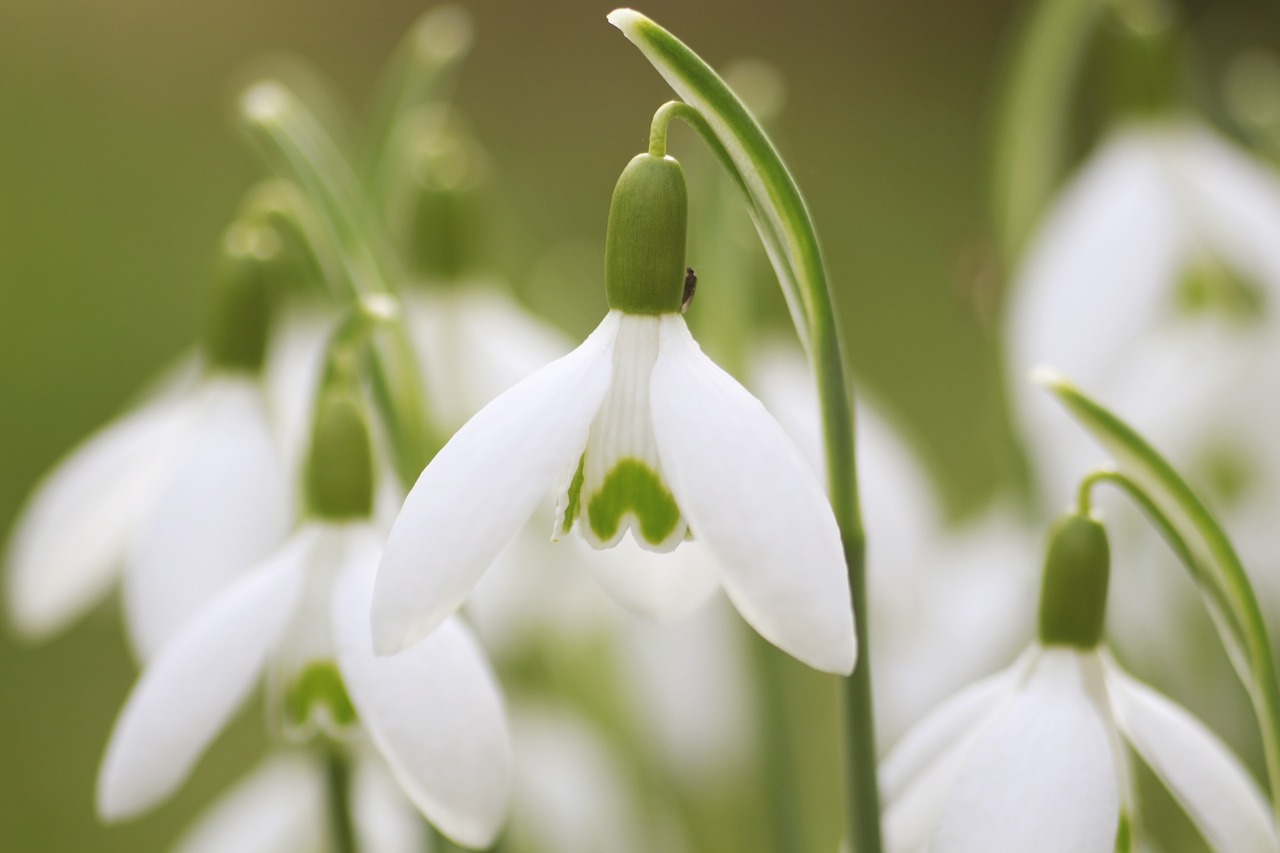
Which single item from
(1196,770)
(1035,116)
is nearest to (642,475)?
(1196,770)

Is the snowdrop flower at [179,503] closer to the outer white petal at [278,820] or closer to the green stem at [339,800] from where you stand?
the green stem at [339,800]

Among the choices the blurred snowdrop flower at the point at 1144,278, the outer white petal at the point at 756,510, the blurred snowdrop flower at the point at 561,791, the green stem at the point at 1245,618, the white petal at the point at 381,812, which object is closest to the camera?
the outer white petal at the point at 756,510

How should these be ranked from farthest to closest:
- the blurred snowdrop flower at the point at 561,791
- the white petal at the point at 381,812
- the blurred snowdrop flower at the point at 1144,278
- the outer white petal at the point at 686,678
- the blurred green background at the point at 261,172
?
the blurred green background at the point at 261,172, the outer white petal at the point at 686,678, the blurred snowdrop flower at the point at 561,791, the white petal at the point at 381,812, the blurred snowdrop flower at the point at 1144,278

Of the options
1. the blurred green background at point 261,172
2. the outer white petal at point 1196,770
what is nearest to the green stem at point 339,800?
the outer white petal at point 1196,770

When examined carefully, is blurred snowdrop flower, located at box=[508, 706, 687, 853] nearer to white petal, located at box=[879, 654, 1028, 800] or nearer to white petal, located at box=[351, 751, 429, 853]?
white petal, located at box=[351, 751, 429, 853]

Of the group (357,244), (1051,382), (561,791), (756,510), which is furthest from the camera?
(561,791)

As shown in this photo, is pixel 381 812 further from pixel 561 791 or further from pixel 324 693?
pixel 324 693

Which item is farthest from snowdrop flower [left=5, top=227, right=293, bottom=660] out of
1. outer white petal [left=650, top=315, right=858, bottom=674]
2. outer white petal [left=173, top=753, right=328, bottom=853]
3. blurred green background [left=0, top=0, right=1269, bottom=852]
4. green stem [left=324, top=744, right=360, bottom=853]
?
blurred green background [left=0, top=0, right=1269, bottom=852]
